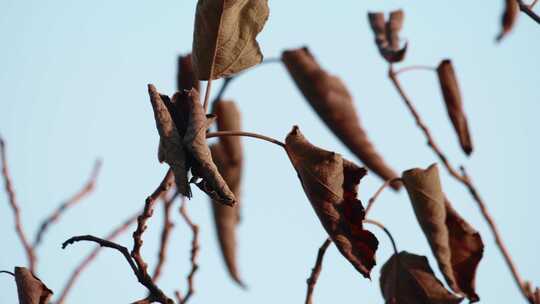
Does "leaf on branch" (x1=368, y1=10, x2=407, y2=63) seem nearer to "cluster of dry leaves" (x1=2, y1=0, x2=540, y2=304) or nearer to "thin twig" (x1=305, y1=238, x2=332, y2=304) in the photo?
"cluster of dry leaves" (x1=2, y1=0, x2=540, y2=304)

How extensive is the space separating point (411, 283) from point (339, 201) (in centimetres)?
36

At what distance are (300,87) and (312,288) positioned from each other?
2.64 feet

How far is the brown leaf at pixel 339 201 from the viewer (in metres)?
1.01

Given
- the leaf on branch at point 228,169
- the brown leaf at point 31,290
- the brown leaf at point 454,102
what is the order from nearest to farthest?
the brown leaf at point 31,290, the brown leaf at point 454,102, the leaf on branch at point 228,169

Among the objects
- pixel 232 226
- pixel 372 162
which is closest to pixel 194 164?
pixel 372 162

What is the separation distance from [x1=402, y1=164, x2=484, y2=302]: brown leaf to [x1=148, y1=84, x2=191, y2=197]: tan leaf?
454 mm

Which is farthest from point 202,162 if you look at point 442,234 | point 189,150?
point 442,234

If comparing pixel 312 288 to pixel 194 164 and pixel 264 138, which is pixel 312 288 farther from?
pixel 194 164

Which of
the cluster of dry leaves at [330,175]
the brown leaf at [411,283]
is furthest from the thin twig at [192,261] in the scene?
the brown leaf at [411,283]

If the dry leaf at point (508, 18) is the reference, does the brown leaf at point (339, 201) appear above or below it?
below

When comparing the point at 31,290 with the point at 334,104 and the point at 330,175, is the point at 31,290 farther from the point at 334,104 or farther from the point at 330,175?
the point at 334,104

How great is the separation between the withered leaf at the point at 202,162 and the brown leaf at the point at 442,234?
1.37 ft

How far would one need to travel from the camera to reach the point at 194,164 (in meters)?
0.92

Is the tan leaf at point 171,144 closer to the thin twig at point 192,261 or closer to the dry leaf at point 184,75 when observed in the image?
the thin twig at point 192,261
